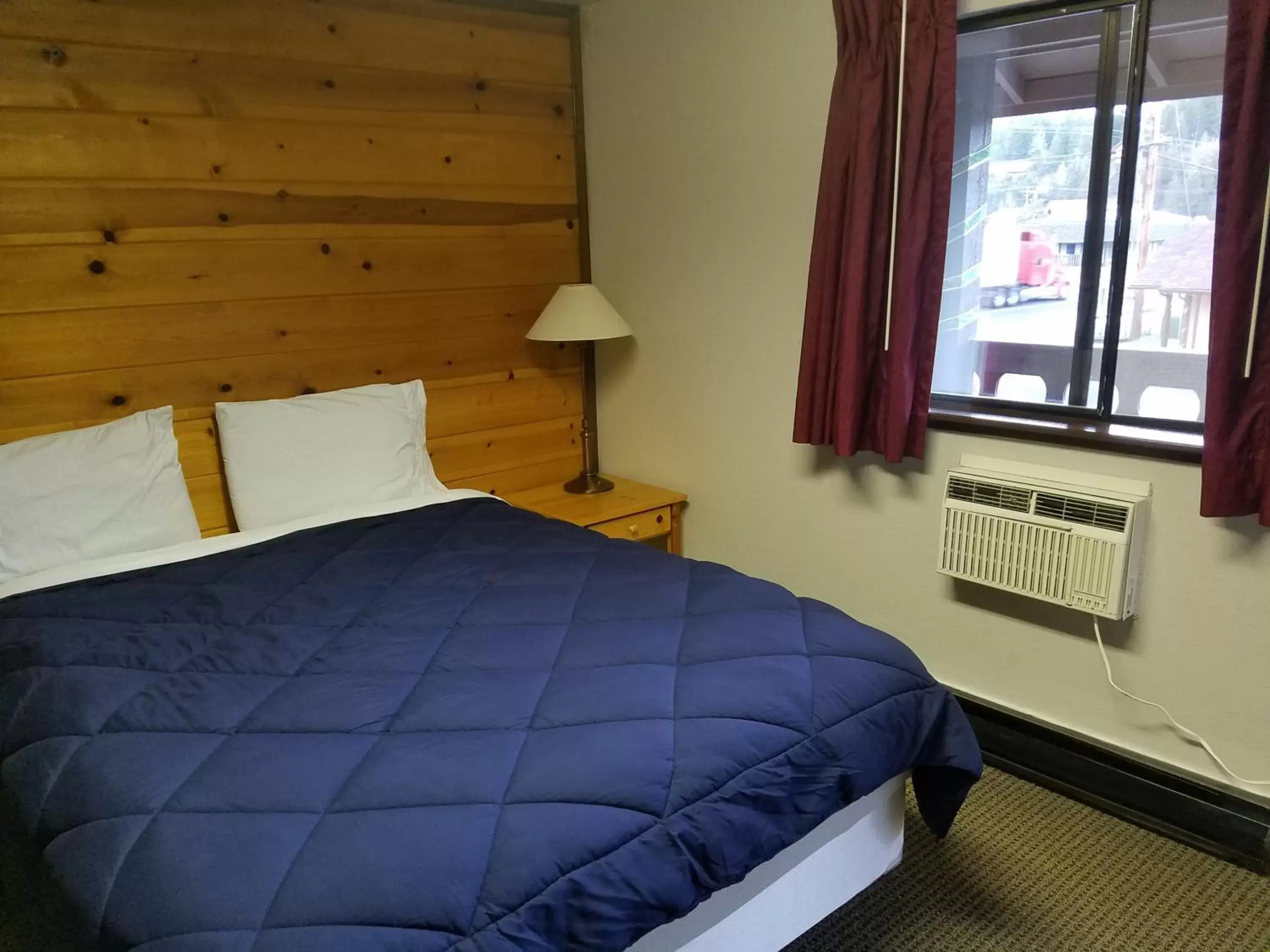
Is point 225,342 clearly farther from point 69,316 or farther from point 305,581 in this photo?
point 305,581

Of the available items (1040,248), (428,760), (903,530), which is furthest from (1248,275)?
(428,760)

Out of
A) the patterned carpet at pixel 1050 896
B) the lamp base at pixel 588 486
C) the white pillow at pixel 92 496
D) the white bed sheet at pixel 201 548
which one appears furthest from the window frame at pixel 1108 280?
the white pillow at pixel 92 496

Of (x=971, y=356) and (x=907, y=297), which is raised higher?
(x=907, y=297)

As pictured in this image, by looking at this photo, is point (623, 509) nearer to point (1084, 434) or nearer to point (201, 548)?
point (201, 548)

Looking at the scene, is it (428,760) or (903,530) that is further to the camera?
(903,530)

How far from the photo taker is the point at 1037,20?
7.09 feet

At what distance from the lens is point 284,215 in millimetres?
2648

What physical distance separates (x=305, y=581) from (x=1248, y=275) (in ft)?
7.07

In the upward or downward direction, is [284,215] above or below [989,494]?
above

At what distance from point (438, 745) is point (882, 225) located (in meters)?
1.75

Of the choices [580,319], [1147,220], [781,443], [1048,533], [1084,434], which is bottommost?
[1048,533]

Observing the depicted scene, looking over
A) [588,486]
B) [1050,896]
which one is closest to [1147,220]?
[1050,896]

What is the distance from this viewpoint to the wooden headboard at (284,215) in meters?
2.28

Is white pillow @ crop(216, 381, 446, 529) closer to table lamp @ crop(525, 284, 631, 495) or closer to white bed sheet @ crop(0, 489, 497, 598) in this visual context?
white bed sheet @ crop(0, 489, 497, 598)
